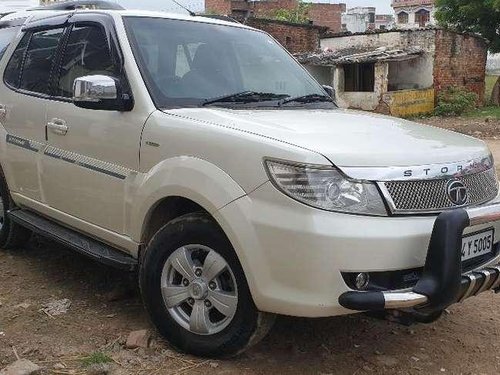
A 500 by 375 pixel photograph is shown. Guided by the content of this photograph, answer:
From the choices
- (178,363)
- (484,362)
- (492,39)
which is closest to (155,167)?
(178,363)

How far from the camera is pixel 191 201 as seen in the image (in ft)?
10.8

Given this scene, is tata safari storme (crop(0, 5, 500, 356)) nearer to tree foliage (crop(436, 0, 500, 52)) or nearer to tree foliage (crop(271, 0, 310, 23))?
tree foliage (crop(436, 0, 500, 52))

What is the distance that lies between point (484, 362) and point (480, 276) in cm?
72

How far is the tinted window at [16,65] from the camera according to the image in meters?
4.75

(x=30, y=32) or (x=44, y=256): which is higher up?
(x=30, y=32)

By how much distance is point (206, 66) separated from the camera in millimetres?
3871

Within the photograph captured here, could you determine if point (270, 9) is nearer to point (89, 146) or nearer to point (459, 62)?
point (459, 62)

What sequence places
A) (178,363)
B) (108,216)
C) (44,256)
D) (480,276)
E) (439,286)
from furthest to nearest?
(44,256), (108,216), (178,363), (480,276), (439,286)

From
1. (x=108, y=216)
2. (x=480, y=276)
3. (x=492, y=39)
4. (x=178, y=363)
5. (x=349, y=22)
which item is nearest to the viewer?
(x=480, y=276)

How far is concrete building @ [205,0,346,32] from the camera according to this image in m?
35.6

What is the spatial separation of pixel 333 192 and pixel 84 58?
2.16 meters

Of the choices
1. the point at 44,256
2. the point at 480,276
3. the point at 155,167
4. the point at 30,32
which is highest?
the point at 30,32

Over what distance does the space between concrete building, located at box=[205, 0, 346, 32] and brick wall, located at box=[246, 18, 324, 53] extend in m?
1.24

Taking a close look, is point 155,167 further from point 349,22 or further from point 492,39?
point 349,22
